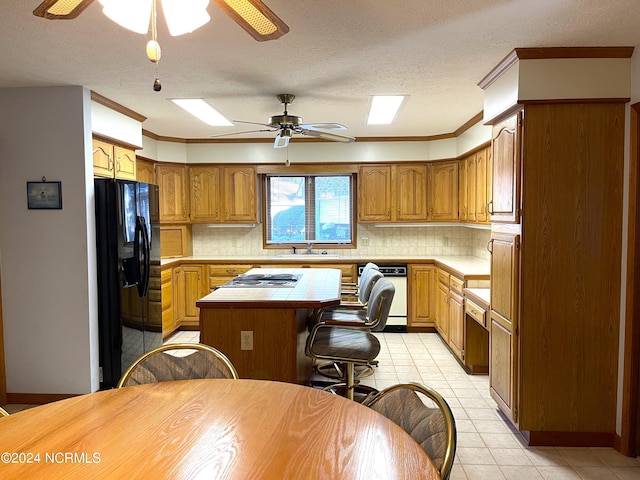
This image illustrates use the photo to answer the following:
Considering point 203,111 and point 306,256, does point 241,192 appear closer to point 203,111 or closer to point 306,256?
point 306,256

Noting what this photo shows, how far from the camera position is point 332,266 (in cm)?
539

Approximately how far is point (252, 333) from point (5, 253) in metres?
2.01

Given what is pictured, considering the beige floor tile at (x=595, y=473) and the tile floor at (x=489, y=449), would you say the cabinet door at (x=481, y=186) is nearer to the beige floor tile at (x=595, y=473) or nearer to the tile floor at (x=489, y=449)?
the tile floor at (x=489, y=449)

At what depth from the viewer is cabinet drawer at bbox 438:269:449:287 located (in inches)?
184

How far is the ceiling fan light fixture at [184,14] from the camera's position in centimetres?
131

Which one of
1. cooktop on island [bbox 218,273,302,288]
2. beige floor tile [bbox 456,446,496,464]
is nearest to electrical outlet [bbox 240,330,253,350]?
cooktop on island [bbox 218,273,302,288]

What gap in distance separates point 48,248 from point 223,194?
2581 mm

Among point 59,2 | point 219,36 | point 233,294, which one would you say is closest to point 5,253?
point 233,294

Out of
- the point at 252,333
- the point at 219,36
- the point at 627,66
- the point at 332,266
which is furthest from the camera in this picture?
the point at 332,266

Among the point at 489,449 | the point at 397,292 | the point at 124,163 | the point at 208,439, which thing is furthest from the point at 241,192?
the point at 208,439

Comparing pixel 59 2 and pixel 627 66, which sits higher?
pixel 627 66

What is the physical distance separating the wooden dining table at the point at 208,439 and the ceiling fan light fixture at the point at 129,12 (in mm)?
1196

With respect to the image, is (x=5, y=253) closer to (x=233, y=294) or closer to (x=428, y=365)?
(x=233, y=294)

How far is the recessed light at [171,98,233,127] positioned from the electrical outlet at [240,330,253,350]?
6.32 feet
